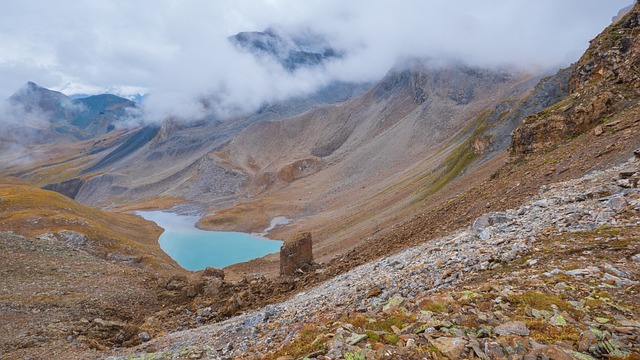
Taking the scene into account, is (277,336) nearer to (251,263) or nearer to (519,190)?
(519,190)

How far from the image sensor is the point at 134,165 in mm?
198875

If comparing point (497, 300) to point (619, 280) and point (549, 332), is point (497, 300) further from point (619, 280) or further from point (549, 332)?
point (619, 280)

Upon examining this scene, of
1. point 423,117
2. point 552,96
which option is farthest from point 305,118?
point 552,96

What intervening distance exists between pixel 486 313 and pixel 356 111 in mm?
162385

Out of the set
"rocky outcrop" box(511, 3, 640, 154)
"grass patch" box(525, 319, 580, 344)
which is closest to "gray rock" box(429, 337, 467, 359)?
"grass patch" box(525, 319, 580, 344)

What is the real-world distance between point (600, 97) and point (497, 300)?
22.8m

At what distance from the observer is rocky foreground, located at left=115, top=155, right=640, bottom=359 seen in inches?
265

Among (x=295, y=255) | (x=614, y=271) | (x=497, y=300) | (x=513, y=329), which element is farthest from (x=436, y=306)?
(x=295, y=255)

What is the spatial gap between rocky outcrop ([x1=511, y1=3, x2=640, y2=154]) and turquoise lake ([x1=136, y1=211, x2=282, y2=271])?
161 ft

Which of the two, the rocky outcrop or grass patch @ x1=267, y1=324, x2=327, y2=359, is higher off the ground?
the rocky outcrop

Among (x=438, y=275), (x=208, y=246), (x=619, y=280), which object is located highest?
(x=208, y=246)

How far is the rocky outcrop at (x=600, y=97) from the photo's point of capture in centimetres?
2320

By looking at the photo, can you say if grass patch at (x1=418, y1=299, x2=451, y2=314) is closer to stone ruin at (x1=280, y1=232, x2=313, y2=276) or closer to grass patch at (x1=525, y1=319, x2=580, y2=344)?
grass patch at (x1=525, y1=319, x2=580, y2=344)

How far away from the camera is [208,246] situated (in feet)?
250
